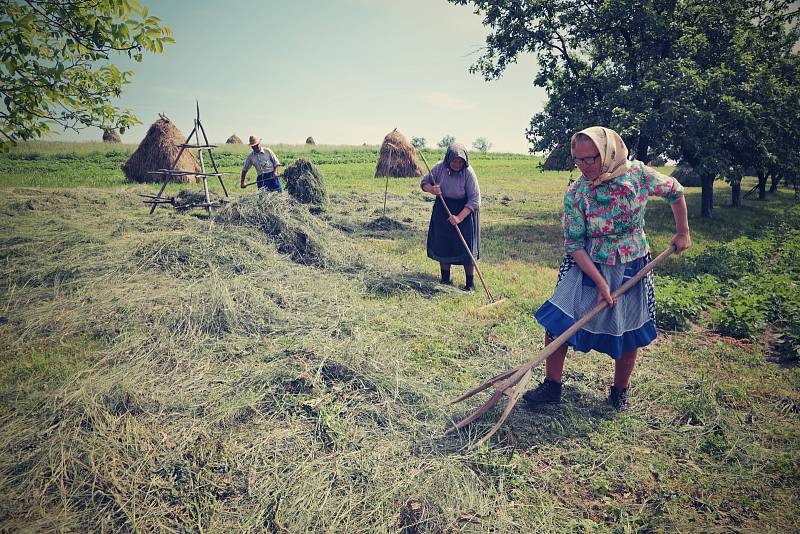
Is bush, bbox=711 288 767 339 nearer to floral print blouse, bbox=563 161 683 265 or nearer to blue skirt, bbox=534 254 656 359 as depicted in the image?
blue skirt, bbox=534 254 656 359

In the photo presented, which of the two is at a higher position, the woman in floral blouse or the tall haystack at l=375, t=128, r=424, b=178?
the tall haystack at l=375, t=128, r=424, b=178

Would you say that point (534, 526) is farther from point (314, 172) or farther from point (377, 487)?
point (314, 172)

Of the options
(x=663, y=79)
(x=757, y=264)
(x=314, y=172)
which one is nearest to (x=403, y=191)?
(x=314, y=172)

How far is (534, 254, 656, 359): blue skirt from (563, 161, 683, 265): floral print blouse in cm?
11

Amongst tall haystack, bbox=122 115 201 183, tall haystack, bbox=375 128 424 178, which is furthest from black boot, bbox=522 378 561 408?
tall haystack, bbox=375 128 424 178

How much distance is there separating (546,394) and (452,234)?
8.77 feet

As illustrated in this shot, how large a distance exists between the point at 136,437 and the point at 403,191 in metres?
12.9

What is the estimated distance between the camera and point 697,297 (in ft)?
16.1

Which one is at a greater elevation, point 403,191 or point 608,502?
point 403,191

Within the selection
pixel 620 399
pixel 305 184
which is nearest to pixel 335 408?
pixel 620 399

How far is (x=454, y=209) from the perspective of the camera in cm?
521

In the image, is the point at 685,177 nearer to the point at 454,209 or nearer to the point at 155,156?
the point at 454,209

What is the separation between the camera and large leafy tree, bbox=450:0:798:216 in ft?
28.0

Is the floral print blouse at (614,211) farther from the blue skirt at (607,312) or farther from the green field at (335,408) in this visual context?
the green field at (335,408)
